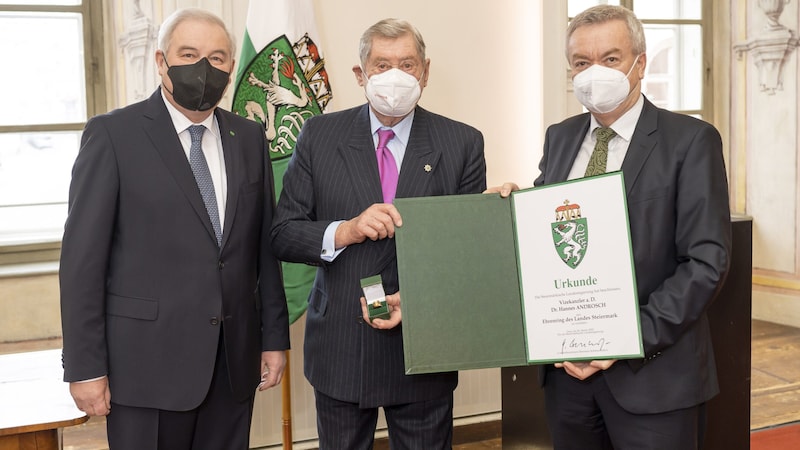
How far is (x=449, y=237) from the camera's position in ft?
6.23

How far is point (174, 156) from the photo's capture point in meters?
1.90

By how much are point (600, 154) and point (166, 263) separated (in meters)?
1.10

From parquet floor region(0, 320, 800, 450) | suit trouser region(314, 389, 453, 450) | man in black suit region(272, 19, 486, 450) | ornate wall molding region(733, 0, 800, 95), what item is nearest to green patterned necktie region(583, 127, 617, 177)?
man in black suit region(272, 19, 486, 450)

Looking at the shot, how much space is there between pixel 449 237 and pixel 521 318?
0.26m

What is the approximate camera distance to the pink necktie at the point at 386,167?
6.88 ft

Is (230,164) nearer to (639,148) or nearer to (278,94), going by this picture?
(639,148)

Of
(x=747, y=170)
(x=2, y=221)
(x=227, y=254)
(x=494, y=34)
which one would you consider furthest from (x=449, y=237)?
(x=747, y=170)

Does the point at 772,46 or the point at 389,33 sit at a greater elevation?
the point at 772,46

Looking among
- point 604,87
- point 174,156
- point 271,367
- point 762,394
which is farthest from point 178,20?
Answer: point 762,394

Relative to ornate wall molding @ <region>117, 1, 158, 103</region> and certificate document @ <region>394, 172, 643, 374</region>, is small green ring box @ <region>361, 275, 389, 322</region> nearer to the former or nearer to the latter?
certificate document @ <region>394, 172, 643, 374</region>

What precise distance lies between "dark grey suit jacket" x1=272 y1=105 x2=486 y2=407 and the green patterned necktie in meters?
0.33

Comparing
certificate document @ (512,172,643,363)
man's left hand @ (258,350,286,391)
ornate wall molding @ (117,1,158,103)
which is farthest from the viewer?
ornate wall molding @ (117,1,158,103)

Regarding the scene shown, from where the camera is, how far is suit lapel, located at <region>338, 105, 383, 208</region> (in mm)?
2051
